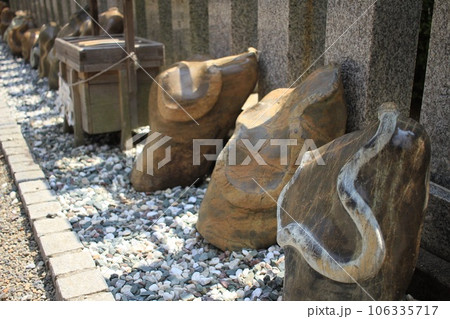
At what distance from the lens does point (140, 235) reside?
394 cm

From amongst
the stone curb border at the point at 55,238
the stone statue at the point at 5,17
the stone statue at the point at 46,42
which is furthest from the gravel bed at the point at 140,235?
the stone statue at the point at 5,17

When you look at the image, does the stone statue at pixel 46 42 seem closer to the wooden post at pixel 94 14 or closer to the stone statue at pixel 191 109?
the wooden post at pixel 94 14

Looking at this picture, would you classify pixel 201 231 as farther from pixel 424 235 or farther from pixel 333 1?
pixel 333 1

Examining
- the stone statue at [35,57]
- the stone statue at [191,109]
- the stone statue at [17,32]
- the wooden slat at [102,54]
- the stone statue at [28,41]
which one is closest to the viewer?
the stone statue at [191,109]

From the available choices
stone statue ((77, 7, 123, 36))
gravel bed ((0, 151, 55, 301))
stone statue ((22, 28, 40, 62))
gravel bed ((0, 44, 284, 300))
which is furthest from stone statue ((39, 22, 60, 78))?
gravel bed ((0, 151, 55, 301))

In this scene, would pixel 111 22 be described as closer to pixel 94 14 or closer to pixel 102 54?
pixel 94 14

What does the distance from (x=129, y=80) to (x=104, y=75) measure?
0.98ft

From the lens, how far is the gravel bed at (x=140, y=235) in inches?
126

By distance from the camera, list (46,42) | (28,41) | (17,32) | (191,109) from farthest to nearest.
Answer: (17,32) → (28,41) → (46,42) → (191,109)

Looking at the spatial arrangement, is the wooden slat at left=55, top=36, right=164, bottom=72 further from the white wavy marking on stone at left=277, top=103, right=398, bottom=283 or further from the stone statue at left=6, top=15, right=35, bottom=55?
the stone statue at left=6, top=15, right=35, bottom=55

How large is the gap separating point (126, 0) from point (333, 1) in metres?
2.41

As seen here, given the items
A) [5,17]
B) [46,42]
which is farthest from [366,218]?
[5,17]

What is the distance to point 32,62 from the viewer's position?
10789 mm

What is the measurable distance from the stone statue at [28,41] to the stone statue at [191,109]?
25.3 ft
